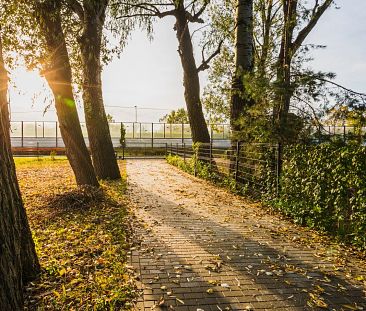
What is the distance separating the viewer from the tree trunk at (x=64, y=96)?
8.48 meters

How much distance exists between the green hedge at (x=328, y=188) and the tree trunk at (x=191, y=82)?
835 centimetres

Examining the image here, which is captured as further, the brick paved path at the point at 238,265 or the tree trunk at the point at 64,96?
the tree trunk at the point at 64,96

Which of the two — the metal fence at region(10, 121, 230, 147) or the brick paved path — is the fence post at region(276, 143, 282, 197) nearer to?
the brick paved path

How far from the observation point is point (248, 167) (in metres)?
9.20

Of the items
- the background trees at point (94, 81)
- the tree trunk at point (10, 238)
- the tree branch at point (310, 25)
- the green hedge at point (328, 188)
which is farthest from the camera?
the background trees at point (94, 81)

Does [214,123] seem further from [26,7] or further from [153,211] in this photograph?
[26,7]

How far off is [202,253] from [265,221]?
2.33 meters

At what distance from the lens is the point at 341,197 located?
5293mm

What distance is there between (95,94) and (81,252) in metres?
7.54

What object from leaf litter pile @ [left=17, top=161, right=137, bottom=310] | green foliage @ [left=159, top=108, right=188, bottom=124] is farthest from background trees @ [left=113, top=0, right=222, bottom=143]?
green foliage @ [left=159, top=108, right=188, bottom=124]

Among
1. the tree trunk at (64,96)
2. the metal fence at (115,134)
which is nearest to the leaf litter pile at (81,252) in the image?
the tree trunk at (64,96)

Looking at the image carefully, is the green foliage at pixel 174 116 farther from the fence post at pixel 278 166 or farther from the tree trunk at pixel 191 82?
the fence post at pixel 278 166

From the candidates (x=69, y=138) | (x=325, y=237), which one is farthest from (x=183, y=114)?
(x=325, y=237)

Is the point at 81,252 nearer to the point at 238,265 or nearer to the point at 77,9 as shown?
the point at 238,265
